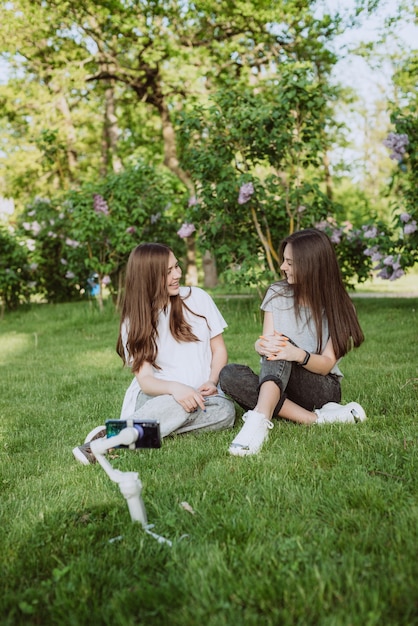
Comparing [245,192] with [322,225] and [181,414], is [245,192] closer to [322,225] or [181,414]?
[322,225]

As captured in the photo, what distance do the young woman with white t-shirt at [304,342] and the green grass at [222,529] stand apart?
20 centimetres

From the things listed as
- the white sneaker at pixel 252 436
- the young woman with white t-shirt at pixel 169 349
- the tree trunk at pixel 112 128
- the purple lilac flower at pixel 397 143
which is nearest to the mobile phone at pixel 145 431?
the white sneaker at pixel 252 436

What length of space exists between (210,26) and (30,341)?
986 centimetres

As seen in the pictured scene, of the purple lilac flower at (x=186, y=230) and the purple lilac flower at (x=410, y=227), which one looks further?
the purple lilac flower at (x=186, y=230)

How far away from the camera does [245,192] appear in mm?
7785

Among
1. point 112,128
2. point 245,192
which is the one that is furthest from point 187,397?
point 112,128

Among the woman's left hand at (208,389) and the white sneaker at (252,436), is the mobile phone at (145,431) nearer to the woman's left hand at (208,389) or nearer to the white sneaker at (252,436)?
the white sneaker at (252,436)

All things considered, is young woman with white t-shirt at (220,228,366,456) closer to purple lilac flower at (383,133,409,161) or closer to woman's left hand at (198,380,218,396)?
woman's left hand at (198,380,218,396)

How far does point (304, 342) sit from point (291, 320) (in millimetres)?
144

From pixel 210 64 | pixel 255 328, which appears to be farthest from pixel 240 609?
pixel 210 64

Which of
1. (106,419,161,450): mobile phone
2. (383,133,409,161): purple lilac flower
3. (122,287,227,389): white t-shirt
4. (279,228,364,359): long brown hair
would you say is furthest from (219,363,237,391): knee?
(383,133,409,161): purple lilac flower

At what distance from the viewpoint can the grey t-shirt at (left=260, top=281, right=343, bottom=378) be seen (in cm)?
352

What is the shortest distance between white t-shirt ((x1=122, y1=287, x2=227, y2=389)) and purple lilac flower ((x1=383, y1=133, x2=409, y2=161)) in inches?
200

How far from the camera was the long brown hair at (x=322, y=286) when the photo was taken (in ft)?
11.1
